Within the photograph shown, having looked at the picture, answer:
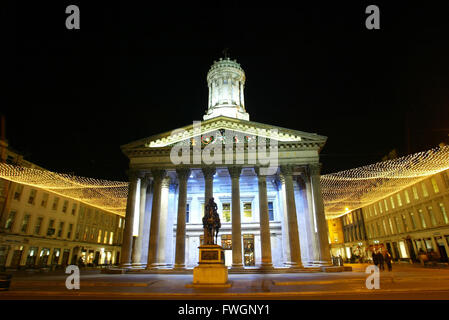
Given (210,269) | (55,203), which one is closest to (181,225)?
(210,269)

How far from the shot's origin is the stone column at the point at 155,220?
23.6 m

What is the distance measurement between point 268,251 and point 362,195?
19.0 m

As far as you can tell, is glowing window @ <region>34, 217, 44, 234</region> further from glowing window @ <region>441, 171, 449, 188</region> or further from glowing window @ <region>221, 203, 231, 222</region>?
glowing window @ <region>441, 171, 449, 188</region>

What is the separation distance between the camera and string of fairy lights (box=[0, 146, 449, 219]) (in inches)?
875

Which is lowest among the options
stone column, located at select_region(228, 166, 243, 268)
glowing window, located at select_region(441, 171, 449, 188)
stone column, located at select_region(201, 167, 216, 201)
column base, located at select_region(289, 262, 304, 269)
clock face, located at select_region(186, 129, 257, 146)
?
column base, located at select_region(289, 262, 304, 269)

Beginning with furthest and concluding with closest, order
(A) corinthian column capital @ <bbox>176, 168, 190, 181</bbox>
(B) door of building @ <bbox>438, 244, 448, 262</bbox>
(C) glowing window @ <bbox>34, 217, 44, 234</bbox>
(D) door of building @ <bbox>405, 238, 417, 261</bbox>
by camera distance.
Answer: (D) door of building @ <bbox>405, 238, 417, 261</bbox> → (C) glowing window @ <bbox>34, 217, 44, 234</bbox> → (B) door of building @ <bbox>438, 244, 448, 262</bbox> → (A) corinthian column capital @ <bbox>176, 168, 190, 181</bbox>

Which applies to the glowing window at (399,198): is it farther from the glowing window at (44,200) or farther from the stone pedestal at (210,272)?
the glowing window at (44,200)

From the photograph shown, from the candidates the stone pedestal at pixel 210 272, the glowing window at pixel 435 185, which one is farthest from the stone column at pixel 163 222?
the glowing window at pixel 435 185

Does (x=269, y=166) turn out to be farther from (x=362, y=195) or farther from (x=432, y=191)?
(x=432, y=191)

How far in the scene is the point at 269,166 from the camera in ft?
84.4

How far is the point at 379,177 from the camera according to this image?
87.9 feet

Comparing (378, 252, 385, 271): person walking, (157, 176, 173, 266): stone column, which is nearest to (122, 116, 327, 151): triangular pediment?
(157, 176, 173, 266): stone column

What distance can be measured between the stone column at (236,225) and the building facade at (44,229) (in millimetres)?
22942

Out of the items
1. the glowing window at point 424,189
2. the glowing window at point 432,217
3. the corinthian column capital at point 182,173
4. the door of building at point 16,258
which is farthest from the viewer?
the glowing window at point 424,189
